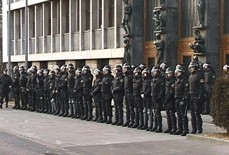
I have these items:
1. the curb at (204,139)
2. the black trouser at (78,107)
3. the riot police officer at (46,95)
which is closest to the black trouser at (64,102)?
the black trouser at (78,107)

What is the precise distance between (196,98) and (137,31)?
1133cm

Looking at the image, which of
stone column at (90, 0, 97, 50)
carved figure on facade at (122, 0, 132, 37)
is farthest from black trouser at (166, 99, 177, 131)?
stone column at (90, 0, 97, 50)

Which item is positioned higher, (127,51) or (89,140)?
(127,51)

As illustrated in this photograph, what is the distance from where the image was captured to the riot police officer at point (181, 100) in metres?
15.6

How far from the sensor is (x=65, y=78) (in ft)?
71.9

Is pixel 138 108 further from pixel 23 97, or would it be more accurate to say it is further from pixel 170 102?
pixel 23 97

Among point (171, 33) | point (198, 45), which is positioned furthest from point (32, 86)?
point (198, 45)

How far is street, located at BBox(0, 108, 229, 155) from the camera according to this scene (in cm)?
1277

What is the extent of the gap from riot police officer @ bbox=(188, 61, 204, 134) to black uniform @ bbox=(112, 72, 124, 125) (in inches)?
119

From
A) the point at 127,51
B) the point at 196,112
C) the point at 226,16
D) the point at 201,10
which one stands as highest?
the point at 201,10

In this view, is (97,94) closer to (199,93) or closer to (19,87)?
(199,93)

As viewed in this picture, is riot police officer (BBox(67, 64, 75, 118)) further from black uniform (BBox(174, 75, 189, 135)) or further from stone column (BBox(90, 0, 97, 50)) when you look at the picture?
stone column (BBox(90, 0, 97, 50))

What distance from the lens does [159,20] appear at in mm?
23766

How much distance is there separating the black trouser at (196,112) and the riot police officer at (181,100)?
0.24m
